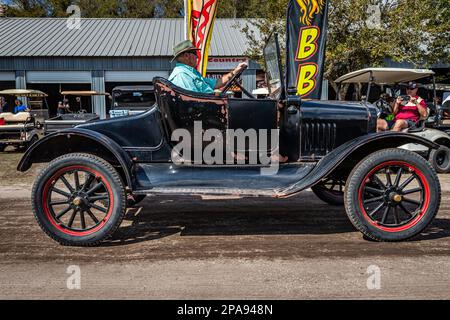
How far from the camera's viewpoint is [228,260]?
3244 millimetres

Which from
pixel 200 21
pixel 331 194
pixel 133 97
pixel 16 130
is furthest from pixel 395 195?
pixel 16 130

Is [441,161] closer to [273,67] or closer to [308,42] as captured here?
[308,42]

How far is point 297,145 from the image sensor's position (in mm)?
3922

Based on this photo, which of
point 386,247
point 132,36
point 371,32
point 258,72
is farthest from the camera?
point 132,36

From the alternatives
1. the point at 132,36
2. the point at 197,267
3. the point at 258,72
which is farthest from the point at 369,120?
the point at 132,36

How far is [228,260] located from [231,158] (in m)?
1.03

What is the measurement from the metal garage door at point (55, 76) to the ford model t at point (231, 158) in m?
19.4

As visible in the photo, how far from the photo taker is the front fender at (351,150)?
3514 millimetres

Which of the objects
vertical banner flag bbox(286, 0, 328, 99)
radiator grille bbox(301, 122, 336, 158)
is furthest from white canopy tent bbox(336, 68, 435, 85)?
radiator grille bbox(301, 122, 336, 158)

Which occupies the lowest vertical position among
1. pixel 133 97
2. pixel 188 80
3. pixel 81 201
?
pixel 81 201

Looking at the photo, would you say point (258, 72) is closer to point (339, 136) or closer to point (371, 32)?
point (371, 32)

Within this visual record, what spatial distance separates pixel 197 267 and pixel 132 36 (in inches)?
884

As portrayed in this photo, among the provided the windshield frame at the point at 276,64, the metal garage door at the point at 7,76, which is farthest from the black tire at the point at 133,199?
the metal garage door at the point at 7,76

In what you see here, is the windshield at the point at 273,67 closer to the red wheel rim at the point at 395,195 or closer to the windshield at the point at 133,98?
the red wheel rim at the point at 395,195
